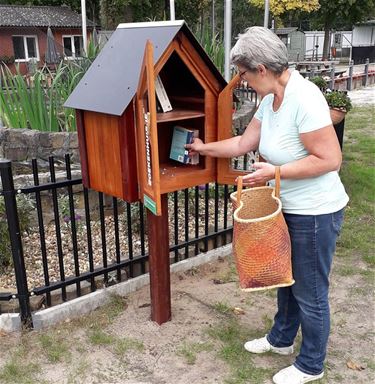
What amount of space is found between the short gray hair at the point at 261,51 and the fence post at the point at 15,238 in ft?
4.80

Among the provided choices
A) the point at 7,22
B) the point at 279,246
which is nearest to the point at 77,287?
the point at 279,246

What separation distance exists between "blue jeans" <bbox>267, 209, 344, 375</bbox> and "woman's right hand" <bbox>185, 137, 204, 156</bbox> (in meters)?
0.64

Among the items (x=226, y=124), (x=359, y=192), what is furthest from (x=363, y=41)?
(x=226, y=124)

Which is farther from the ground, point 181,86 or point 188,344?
point 181,86

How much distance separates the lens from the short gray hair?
1984mm

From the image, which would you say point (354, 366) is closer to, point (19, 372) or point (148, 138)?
point (148, 138)

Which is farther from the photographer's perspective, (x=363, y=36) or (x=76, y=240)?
(x=363, y=36)

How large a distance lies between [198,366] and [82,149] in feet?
4.54

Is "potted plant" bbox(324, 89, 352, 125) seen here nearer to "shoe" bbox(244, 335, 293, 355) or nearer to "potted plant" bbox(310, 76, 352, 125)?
"potted plant" bbox(310, 76, 352, 125)

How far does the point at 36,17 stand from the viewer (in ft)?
79.4

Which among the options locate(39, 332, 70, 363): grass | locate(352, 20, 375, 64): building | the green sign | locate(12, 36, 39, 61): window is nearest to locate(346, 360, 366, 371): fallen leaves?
the green sign

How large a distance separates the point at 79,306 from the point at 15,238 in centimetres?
63

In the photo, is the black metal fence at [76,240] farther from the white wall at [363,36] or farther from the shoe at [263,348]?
the white wall at [363,36]

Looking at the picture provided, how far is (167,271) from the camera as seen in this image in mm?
2930
